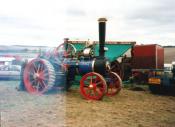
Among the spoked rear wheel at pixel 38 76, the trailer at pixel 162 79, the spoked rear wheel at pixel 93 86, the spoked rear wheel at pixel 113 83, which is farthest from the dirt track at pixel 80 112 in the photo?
the trailer at pixel 162 79

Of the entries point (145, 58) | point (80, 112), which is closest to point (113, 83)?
point (80, 112)

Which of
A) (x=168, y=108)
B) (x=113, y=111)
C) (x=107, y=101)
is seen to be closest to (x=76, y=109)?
(x=113, y=111)

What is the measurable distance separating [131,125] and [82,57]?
4327mm

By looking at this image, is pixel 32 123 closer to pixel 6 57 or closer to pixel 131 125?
pixel 131 125

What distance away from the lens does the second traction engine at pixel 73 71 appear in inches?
339

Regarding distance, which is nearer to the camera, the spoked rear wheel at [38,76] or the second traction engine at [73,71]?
the second traction engine at [73,71]

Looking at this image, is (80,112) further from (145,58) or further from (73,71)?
(145,58)

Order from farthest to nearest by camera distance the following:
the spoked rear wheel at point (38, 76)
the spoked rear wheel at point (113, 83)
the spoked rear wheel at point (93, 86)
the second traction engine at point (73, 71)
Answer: the spoked rear wheel at point (113, 83)
the spoked rear wheel at point (38, 76)
the second traction engine at point (73, 71)
the spoked rear wheel at point (93, 86)

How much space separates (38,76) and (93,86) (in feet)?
6.76

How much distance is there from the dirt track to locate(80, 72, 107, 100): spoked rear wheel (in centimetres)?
24

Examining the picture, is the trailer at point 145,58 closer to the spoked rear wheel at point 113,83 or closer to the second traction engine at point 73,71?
the spoked rear wheel at point 113,83

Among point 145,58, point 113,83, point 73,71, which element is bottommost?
point 113,83

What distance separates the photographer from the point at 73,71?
972cm

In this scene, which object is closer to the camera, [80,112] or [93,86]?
[80,112]
